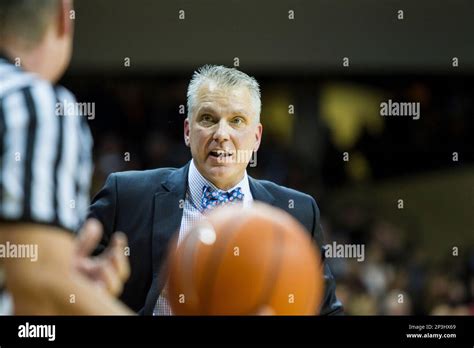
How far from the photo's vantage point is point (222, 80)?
389 cm

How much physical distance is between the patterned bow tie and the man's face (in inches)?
1.5

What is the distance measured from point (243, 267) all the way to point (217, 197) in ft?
2.36

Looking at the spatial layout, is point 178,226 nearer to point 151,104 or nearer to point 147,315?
point 147,315

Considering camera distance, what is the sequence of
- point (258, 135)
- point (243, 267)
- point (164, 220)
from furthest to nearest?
point (258, 135) → point (164, 220) → point (243, 267)

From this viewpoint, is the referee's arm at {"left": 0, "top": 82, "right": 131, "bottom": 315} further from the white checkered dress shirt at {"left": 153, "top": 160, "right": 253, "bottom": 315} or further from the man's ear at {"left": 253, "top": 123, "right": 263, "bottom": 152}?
the man's ear at {"left": 253, "top": 123, "right": 263, "bottom": 152}

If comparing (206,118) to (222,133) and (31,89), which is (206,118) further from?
(31,89)

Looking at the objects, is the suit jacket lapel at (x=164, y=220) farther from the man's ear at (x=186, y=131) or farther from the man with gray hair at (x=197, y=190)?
the man's ear at (x=186, y=131)

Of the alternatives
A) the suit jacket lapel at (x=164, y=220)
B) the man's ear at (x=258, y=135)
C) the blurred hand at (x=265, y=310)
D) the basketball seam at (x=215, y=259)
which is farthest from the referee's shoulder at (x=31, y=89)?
the man's ear at (x=258, y=135)

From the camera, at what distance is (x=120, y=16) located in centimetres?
423

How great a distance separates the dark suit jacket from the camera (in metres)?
3.67

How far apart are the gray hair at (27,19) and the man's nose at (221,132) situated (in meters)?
1.59

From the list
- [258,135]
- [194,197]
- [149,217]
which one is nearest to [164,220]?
[149,217]

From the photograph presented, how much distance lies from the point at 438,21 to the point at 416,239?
1439 millimetres
